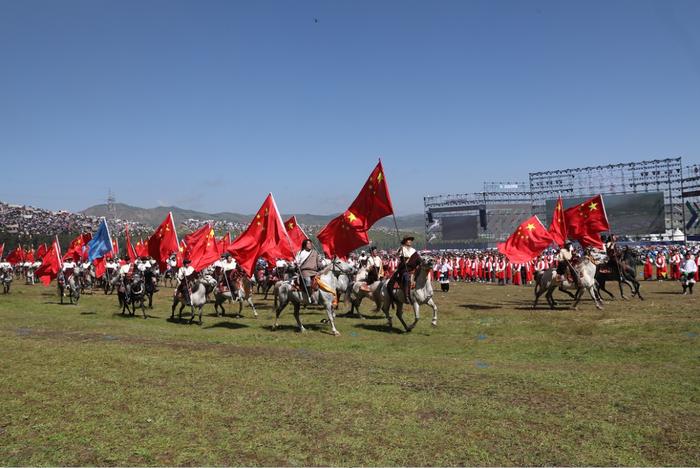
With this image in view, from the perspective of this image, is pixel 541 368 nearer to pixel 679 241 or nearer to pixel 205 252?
pixel 205 252

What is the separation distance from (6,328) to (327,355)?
1383 cm

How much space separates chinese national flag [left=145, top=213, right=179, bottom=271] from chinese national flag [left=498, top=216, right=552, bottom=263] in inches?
588

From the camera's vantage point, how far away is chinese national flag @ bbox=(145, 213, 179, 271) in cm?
2472

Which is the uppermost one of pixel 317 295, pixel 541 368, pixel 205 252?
pixel 205 252

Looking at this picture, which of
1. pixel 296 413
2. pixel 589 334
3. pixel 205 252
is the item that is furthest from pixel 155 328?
pixel 589 334

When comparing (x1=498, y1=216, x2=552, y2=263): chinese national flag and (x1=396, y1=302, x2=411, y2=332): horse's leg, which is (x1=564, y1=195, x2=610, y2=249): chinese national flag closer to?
(x1=498, y1=216, x2=552, y2=263): chinese national flag

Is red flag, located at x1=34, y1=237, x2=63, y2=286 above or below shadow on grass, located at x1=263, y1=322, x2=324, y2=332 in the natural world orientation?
above

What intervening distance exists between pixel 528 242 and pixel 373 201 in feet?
26.5

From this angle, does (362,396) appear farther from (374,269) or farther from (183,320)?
(183,320)

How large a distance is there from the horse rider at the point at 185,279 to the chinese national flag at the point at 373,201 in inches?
286

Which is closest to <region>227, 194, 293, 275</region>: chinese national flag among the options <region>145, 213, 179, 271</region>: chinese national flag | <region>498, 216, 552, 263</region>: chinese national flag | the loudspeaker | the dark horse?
<region>145, 213, 179, 271</region>: chinese national flag

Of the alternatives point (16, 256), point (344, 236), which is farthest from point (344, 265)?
point (16, 256)

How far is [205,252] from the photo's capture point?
74.0 feet

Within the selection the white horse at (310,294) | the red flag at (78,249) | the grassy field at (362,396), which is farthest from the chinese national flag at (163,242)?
the red flag at (78,249)
